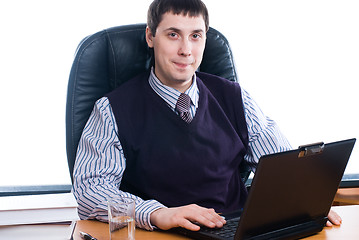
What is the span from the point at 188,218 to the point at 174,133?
0.46 meters

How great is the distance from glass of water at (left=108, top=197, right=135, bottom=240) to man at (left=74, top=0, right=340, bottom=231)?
0.41 meters

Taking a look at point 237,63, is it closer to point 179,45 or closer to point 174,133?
point 179,45

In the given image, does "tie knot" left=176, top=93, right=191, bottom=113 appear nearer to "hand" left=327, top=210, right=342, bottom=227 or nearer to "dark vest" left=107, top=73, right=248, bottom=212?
"dark vest" left=107, top=73, right=248, bottom=212

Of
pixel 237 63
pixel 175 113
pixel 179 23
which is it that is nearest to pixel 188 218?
pixel 175 113

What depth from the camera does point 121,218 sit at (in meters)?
1.16

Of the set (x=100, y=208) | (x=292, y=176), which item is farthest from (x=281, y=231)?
(x=100, y=208)

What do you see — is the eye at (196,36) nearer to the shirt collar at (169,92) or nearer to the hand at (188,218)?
the shirt collar at (169,92)

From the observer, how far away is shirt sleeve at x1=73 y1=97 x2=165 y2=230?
150cm

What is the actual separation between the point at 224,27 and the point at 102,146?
3.63 feet

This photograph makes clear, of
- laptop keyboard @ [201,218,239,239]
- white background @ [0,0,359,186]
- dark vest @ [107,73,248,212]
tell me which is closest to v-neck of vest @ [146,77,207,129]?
dark vest @ [107,73,248,212]

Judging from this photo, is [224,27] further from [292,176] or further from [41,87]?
[292,176]

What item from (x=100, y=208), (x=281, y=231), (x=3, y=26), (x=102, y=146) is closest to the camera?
(x=281, y=231)

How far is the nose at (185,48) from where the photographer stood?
1712 mm

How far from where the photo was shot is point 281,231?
3.95 ft
